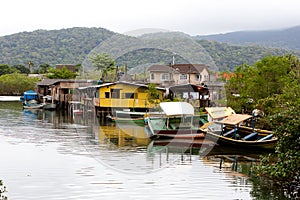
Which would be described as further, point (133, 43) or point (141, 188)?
point (133, 43)

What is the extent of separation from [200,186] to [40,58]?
250 feet

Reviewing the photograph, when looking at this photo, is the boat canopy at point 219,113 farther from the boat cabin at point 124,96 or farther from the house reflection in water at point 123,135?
the boat cabin at point 124,96

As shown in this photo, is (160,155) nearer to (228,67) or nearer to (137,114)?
(137,114)

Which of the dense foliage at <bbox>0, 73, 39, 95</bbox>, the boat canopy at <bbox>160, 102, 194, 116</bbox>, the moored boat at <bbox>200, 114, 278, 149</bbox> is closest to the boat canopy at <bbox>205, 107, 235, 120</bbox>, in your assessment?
the moored boat at <bbox>200, 114, 278, 149</bbox>

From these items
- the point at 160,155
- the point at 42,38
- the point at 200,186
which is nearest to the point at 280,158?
the point at 200,186

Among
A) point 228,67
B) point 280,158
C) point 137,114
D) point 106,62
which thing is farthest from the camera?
point 106,62

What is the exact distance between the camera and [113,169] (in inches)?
528

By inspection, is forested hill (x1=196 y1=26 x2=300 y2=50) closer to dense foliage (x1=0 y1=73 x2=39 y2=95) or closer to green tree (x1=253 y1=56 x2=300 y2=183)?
dense foliage (x1=0 y1=73 x2=39 y2=95)

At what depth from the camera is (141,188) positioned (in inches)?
441

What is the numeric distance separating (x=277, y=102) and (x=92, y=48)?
55.2 meters

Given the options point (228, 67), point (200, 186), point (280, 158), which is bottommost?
point (200, 186)

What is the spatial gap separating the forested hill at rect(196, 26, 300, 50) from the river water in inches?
2281

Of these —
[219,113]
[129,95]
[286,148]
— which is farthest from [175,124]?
[286,148]

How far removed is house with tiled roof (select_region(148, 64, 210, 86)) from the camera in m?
38.6
